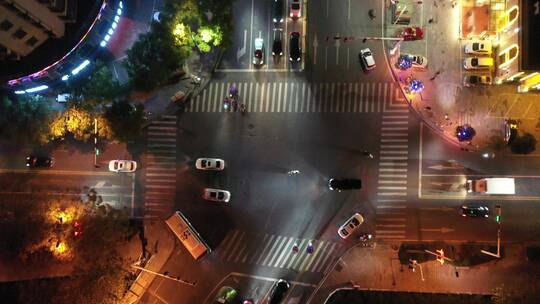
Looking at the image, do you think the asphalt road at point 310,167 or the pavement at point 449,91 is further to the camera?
the pavement at point 449,91

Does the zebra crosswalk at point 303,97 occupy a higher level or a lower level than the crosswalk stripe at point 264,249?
higher

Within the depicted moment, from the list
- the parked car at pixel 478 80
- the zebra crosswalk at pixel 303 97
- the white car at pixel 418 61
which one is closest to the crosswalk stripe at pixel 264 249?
the zebra crosswalk at pixel 303 97

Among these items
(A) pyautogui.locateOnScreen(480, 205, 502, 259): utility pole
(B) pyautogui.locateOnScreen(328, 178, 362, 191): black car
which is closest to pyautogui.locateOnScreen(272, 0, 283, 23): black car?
(B) pyautogui.locateOnScreen(328, 178, 362, 191): black car

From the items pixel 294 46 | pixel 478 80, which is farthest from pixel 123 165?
pixel 478 80

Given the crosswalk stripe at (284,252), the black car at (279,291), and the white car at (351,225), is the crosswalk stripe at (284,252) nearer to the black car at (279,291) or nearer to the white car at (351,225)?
the black car at (279,291)

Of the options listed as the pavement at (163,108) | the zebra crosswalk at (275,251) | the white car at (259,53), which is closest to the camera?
the zebra crosswalk at (275,251)

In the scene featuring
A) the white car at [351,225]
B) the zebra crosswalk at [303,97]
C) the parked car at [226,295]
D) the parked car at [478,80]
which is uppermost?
the parked car at [478,80]

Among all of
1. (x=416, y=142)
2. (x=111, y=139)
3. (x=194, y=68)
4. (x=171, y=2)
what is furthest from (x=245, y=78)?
(x=416, y=142)
